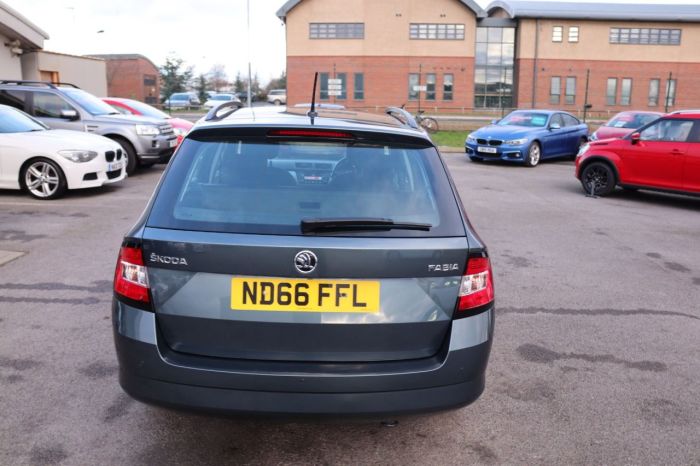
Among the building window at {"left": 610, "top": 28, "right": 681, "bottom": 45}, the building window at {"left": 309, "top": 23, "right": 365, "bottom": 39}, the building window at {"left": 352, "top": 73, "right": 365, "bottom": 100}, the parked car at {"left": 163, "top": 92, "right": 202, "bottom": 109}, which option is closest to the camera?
the building window at {"left": 610, "top": 28, "right": 681, "bottom": 45}

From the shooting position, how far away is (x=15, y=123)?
10.8m

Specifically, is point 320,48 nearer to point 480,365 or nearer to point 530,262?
point 530,262

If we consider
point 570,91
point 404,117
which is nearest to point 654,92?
point 570,91

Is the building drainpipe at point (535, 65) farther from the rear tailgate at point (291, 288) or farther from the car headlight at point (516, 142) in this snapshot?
the rear tailgate at point (291, 288)

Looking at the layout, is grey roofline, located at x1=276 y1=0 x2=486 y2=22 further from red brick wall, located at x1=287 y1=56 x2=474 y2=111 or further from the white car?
the white car

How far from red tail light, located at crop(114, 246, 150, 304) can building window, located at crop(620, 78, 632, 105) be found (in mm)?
58404

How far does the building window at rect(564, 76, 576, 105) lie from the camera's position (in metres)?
54.5

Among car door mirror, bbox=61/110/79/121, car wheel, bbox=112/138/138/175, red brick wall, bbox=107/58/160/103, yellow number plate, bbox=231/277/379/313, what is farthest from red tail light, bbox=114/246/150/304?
red brick wall, bbox=107/58/160/103

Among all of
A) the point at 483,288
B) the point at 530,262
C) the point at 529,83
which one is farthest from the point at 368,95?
the point at 483,288

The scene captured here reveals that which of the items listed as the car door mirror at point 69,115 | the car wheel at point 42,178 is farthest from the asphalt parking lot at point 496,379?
the car door mirror at point 69,115

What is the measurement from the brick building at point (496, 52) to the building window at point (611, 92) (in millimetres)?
85

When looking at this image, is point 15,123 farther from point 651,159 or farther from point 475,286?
point 651,159

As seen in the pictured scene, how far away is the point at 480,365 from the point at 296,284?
92cm

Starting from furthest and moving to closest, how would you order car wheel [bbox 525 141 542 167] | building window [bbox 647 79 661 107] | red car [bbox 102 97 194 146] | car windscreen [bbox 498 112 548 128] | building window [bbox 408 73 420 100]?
building window [bbox 408 73 420 100], building window [bbox 647 79 661 107], car windscreen [bbox 498 112 548 128], car wheel [bbox 525 141 542 167], red car [bbox 102 97 194 146]
